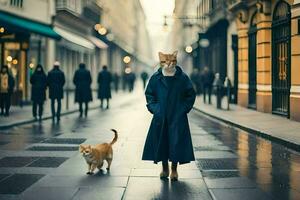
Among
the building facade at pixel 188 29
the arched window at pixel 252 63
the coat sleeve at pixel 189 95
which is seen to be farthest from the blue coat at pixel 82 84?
the coat sleeve at pixel 189 95

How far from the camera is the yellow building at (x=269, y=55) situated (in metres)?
16.0

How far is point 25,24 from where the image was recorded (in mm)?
23328

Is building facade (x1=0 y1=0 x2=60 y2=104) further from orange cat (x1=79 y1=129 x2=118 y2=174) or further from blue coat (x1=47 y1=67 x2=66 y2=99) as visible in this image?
orange cat (x1=79 y1=129 x2=118 y2=174)

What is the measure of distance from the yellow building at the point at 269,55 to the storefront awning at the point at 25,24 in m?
9.22

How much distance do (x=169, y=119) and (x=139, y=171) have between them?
121cm

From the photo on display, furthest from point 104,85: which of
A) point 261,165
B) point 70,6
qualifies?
point 261,165

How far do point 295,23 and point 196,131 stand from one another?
502 centimetres

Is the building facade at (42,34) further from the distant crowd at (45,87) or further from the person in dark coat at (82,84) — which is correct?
the distant crowd at (45,87)

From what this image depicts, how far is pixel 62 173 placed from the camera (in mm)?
7387

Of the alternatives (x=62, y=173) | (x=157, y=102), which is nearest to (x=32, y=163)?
(x=62, y=173)

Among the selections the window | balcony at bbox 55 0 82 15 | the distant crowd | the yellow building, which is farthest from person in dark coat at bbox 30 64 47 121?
balcony at bbox 55 0 82 15

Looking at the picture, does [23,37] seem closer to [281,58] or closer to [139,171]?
[281,58]

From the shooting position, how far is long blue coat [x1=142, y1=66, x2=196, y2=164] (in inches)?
263

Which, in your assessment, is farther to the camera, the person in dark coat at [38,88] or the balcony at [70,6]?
the balcony at [70,6]
